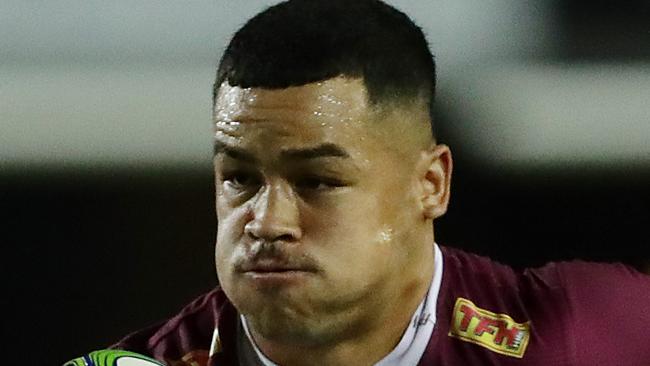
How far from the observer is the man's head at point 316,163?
79 cm

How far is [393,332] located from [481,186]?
458 mm

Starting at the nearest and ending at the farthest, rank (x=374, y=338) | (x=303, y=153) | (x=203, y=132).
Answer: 1. (x=303, y=153)
2. (x=374, y=338)
3. (x=203, y=132)

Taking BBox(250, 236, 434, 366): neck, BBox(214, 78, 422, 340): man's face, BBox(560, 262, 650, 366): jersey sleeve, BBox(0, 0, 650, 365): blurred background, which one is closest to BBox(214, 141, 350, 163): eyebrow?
BBox(214, 78, 422, 340): man's face

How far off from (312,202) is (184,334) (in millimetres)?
248

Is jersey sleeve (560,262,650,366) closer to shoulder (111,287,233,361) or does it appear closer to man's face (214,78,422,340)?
man's face (214,78,422,340)

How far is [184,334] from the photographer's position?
3.19 feet

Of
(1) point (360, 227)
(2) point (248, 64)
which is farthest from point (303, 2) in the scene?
(1) point (360, 227)

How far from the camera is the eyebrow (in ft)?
2.56

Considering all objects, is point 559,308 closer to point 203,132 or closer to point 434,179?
point 434,179

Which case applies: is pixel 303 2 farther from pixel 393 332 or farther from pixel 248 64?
pixel 393 332

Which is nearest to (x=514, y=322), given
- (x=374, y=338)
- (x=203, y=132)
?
(x=374, y=338)

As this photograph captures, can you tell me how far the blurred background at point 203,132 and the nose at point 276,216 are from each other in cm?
52

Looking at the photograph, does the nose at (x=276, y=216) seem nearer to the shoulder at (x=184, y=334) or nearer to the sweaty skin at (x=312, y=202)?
the sweaty skin at (x=312, y=202)

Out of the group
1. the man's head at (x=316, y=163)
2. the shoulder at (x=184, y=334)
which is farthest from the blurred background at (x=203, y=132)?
the man's head at (x=316, y=163)
